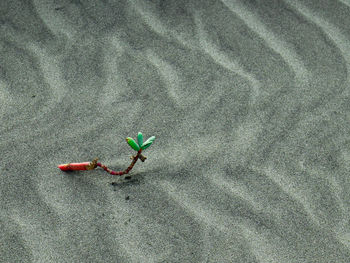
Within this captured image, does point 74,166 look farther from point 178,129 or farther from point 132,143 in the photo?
point 178,129

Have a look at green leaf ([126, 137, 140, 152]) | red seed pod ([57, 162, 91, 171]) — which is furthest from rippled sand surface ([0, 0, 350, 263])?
green leaf ([126, 137, 140, 152])

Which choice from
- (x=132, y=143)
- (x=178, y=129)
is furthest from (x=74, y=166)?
(x=178, y=129)

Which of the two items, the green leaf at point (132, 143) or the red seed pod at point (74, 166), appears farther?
the red seed pod at point (74, 166)

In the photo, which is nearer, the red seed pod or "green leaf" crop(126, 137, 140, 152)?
"green leaf" crop(126, 137, 140, 152)

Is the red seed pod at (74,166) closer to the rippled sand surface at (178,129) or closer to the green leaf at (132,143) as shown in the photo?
the rippled sand surface at (178,129)

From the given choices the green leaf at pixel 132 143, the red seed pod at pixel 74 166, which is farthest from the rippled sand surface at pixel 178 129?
the green leaf at pixel 132 143

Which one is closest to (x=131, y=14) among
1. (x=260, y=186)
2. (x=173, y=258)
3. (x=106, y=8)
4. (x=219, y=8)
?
(x=106, y=8)

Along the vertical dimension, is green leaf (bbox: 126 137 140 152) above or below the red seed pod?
above

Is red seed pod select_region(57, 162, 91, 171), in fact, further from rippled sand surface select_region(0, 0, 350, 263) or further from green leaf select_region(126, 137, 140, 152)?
green leaf select_region(126, 137, 140, 152)
